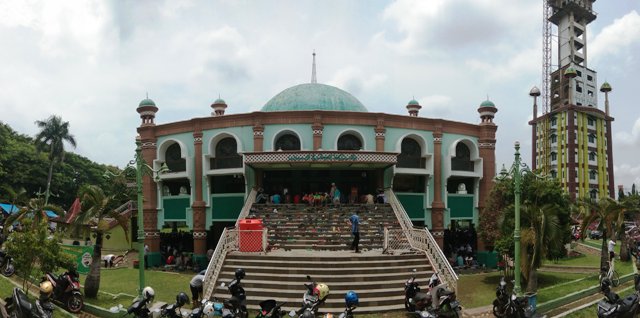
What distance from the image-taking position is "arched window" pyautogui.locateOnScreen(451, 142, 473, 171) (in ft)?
91.0

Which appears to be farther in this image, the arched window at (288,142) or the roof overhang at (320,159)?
the arched window at (288,142)

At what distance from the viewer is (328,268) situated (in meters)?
16.3

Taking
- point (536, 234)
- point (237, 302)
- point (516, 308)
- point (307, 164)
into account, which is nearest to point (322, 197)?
point (307, 164)

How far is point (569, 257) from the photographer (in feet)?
99.3

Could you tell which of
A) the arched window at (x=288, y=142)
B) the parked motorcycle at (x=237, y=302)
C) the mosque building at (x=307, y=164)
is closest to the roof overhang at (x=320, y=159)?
the mosque building at (x=307, y=164)

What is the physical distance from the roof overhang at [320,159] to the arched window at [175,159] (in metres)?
5.88

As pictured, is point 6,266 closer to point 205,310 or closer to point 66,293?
point 66,293

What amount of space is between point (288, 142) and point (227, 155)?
377cm

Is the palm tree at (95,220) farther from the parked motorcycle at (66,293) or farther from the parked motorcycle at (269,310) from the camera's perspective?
the parked motorcycle at (269,310)

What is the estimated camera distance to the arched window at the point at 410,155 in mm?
26531

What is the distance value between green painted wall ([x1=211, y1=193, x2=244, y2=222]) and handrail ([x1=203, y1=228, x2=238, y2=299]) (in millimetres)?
7621

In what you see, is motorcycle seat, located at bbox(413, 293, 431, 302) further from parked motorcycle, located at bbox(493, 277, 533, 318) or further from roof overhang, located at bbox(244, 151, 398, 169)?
roof overhang, located at bbox(244, 151, 398, 169)

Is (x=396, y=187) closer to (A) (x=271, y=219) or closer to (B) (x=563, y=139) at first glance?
(A) (x=271, y=219)

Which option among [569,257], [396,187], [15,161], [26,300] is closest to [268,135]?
[396,187]
